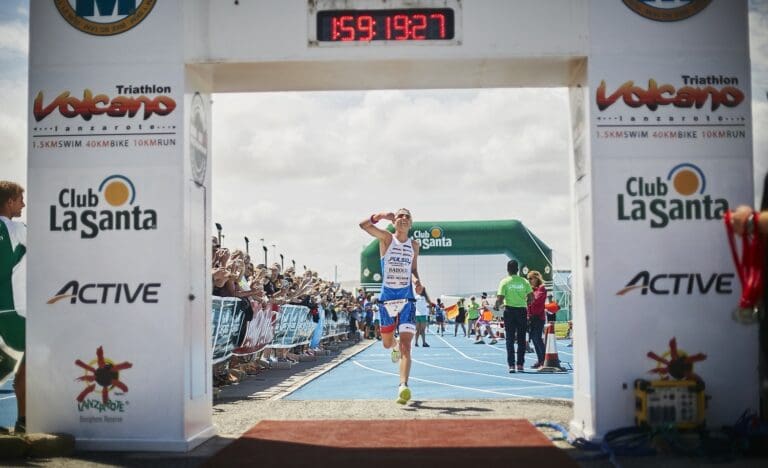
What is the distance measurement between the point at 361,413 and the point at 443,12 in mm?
4155

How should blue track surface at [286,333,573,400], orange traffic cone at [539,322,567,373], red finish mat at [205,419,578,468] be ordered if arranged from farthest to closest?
1. orange traffic cone at [539,322,567,373]
2. blue track surface at [286,333,573,400]
3. red finish mat at [205,419,578,468]

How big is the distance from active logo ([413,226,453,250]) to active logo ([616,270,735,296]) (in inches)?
1407

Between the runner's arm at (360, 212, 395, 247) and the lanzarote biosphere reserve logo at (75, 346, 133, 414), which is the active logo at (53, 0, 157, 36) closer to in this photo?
the lanzarote biosphere reserve logo at (75, 346, 133, 414)

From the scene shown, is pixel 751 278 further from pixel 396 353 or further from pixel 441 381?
pixel 441 381

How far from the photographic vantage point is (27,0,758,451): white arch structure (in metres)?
6.79

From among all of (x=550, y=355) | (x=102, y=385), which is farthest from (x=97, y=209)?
(x=550, y=355)

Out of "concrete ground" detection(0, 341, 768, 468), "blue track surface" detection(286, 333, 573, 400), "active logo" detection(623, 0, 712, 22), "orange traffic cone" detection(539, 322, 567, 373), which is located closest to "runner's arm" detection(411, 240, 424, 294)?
"blue track surface" detection(286, 333, 573, 400)

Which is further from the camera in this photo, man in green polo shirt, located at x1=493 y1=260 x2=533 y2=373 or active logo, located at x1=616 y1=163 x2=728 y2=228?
man in green polo shirt, located at x1=493 y1=260 x2=533 y2=373

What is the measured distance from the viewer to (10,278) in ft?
23.0

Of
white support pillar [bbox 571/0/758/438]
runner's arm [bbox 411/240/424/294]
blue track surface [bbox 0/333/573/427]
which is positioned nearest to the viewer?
white support pillar [bbox 571/0/758/438]

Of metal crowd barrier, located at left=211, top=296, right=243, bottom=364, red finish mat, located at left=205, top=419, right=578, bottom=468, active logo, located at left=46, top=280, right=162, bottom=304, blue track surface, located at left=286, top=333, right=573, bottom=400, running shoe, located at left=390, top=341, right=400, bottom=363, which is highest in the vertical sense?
active logo, located at left=46, top=280, right=162, bottom=304

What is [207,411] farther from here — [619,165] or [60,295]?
[619,165]

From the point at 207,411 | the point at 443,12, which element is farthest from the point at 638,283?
the point at 207,411

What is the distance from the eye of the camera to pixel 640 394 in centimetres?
657
